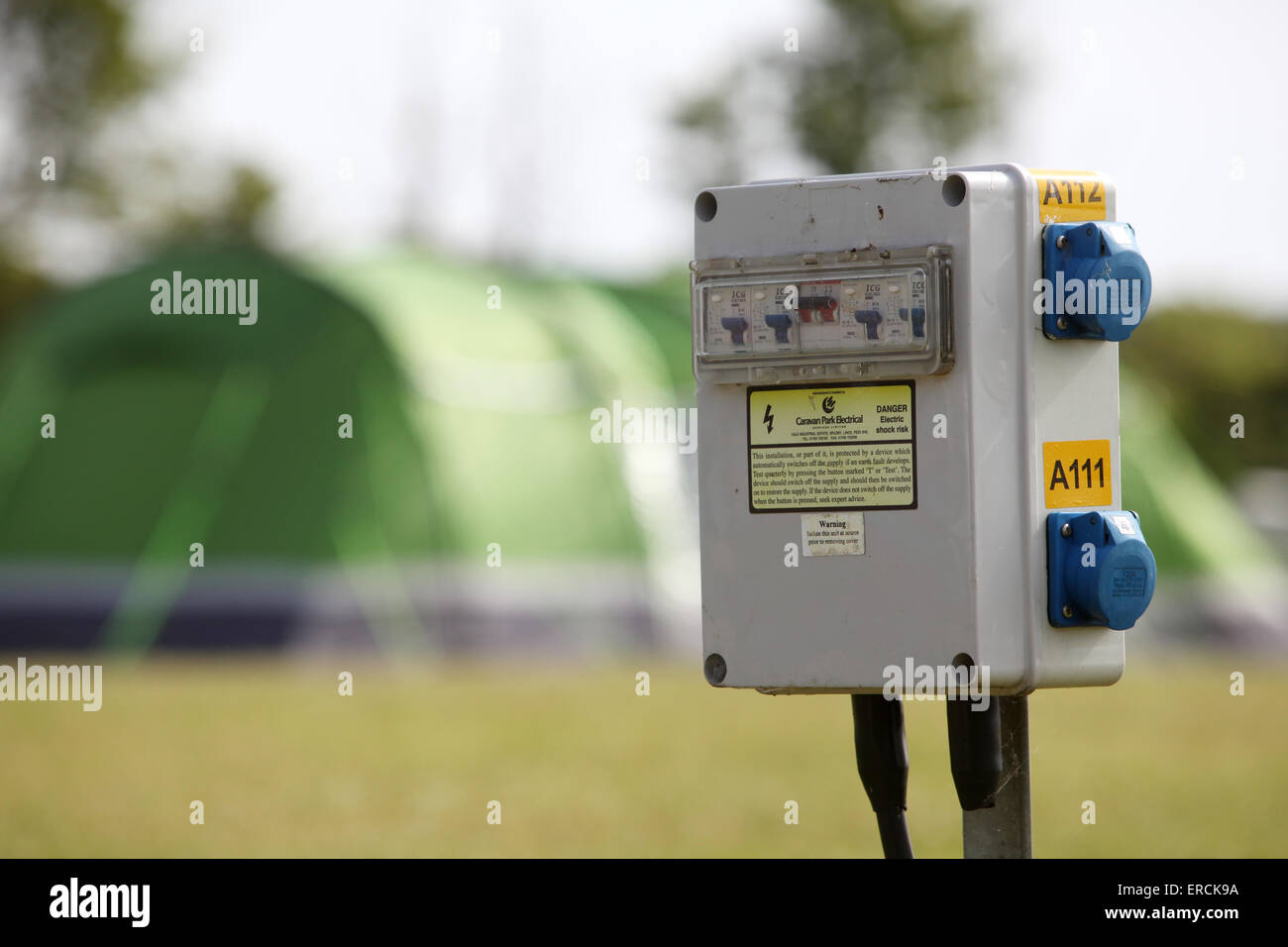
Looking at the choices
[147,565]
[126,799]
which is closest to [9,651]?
[147,565]

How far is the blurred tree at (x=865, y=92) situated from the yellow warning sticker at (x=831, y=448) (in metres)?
33.9

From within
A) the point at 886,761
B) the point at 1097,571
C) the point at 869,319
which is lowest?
the point at 886,761

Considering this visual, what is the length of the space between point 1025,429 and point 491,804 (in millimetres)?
6051

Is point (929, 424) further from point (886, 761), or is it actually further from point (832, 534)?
point (886, 761)

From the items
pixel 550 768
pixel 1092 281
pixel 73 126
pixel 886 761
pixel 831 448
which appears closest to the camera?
pixel 1092 281

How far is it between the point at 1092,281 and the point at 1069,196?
0.54 feet

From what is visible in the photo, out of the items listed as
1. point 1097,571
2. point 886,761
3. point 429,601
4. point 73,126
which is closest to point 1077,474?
point 1097,571

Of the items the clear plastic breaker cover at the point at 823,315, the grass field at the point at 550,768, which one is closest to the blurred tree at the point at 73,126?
the grass field at the point at 550,768

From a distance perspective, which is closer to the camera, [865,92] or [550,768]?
[550,768]

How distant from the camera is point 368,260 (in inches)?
599

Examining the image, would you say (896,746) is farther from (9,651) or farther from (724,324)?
(9,651)

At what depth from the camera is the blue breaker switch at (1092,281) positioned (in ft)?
8.40

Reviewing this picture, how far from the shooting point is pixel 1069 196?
266 centimetres

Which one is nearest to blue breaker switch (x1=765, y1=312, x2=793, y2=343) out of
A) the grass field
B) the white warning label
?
the white warning label
